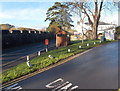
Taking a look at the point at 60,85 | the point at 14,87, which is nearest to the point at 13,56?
the point at 14,87

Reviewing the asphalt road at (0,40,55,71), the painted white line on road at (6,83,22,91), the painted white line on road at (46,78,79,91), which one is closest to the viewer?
the painted white line on road at (46,78,79,91)

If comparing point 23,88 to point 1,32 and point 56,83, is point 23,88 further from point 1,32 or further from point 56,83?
point 1,32

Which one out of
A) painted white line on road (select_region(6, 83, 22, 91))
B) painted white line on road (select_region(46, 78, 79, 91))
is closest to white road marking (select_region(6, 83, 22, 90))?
painted white line on road (select_region(6, 83, 22, 91))

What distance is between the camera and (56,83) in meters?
7.81

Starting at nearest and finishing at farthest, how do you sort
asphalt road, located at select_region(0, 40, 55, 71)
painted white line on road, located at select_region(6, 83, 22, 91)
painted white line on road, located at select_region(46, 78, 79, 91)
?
painted white line on road, located at select_region(46, 78, 79, 91) → painted white line on road, located at select_region(6, 83, 22, 91) → asphalt road, located at select_region(0, 40, 55, 71)

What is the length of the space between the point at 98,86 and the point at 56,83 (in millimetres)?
2124

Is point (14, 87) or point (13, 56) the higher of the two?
point (13, 56)

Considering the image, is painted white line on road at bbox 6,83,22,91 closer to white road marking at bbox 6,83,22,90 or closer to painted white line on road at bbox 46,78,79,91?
white road marking at bbox 6,83,22,90

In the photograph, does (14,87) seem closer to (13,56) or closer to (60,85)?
(60,85)

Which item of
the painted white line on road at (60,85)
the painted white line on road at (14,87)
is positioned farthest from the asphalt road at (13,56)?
the painted white line on road at (60,85)

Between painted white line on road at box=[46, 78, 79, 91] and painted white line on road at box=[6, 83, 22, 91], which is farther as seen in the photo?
painted white line on road at box=[6, 83, 22, 91]

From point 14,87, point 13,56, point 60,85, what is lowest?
point 14,87

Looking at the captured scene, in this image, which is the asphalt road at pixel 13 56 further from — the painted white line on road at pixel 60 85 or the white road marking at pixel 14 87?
the painted white line on road at pixel 60 85

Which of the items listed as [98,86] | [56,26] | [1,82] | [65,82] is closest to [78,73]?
[65,82]
